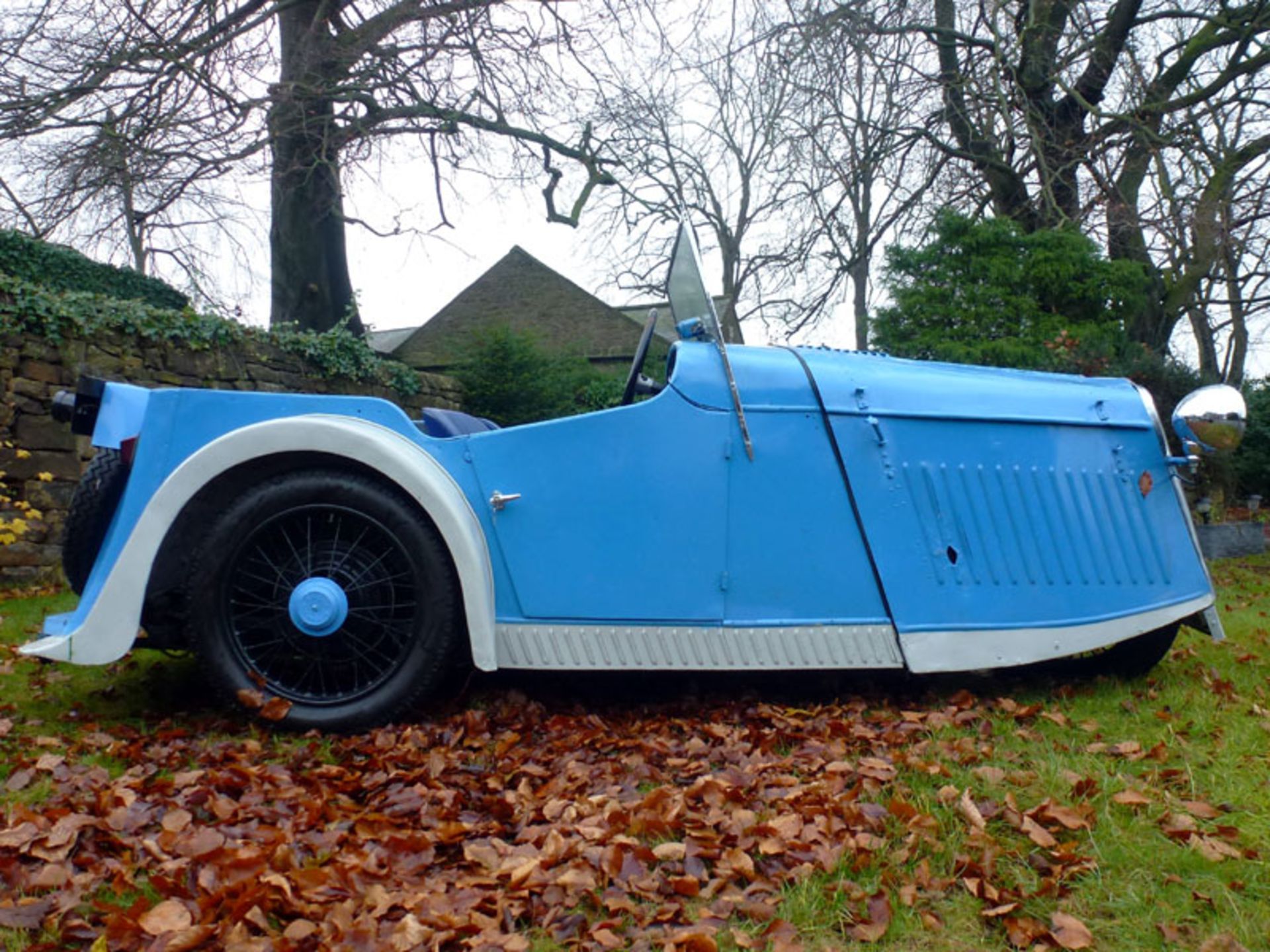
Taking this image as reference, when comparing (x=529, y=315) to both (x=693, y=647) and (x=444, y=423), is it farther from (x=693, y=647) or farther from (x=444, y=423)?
(x=693, y=647)

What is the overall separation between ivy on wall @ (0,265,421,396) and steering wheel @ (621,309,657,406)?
4.88 m

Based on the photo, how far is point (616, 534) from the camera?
10.1ft

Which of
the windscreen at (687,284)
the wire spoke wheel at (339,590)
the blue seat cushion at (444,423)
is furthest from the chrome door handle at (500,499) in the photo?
the windscreen at (687,284)

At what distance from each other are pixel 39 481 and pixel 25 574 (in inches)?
26.5

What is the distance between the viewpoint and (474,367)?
1281 cm

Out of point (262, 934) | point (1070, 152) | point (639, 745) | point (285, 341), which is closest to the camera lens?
point (262, 934)

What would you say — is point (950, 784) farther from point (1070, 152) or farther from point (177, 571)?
point (1070, 152)

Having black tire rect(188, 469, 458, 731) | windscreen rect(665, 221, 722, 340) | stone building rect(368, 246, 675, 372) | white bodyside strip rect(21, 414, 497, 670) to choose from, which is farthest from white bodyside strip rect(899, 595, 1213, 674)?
stone building rect(368, 246, 675, 372)

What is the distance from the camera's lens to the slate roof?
23.9m

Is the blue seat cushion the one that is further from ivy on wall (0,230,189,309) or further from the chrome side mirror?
ivy on wall (0,230,189,309)

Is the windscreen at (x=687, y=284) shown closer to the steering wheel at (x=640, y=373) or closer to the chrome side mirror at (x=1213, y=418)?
the steering wheel at (x=640, y=373)

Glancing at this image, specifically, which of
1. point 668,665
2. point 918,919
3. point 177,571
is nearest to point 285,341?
point 177,571

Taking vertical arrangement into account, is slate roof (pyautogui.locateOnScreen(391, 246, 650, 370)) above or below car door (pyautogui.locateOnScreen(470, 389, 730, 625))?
above

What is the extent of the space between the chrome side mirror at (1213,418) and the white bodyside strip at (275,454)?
2807 mm
